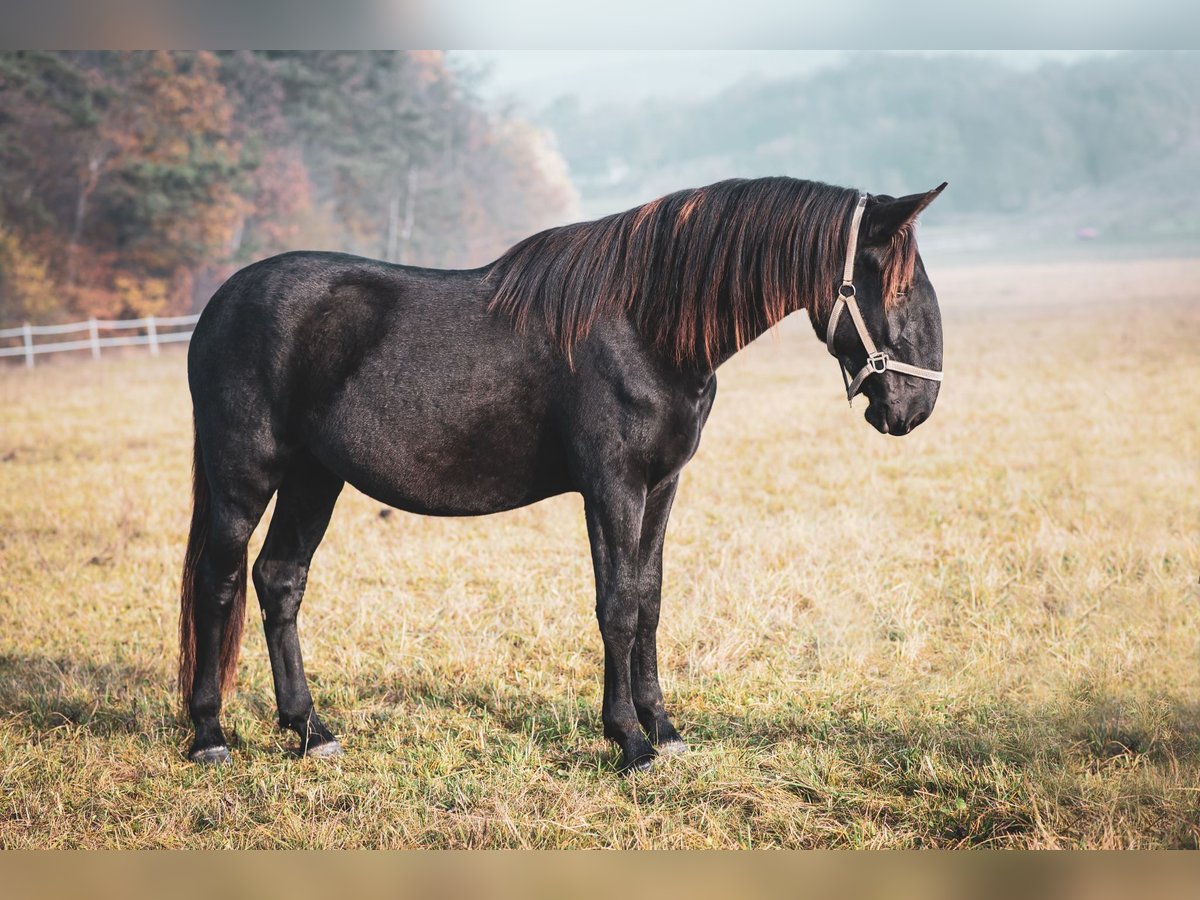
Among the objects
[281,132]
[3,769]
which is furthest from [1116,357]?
[281,132]

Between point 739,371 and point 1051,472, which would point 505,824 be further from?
point 739,371

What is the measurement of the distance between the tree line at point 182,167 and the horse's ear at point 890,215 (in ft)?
71.9

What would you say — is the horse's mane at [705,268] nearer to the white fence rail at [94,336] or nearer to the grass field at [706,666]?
the grass field at [706,666]

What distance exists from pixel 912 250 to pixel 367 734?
299 cm

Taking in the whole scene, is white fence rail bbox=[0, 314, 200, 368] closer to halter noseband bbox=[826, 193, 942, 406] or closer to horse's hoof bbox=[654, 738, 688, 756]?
horse's hoof bbox=[654, 738, 688, 756]

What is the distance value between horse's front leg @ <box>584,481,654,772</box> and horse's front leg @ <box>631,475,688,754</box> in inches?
5.1

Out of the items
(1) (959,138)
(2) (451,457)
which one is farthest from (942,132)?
(2) (451,457)

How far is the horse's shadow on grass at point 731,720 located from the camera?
13.6 feet

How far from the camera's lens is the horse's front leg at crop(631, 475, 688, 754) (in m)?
4.13

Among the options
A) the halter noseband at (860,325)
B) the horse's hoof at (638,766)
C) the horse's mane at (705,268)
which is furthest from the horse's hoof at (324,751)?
the halter noseband at (860,325)

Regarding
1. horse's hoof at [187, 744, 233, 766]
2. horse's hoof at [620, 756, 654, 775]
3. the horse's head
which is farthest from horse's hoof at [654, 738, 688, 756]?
horse's hoof at [187, 744, 233, 766]

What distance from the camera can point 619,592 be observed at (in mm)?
3912

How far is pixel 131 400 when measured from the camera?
1474 cm

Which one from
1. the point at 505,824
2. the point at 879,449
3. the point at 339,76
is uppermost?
the point at 339,76
